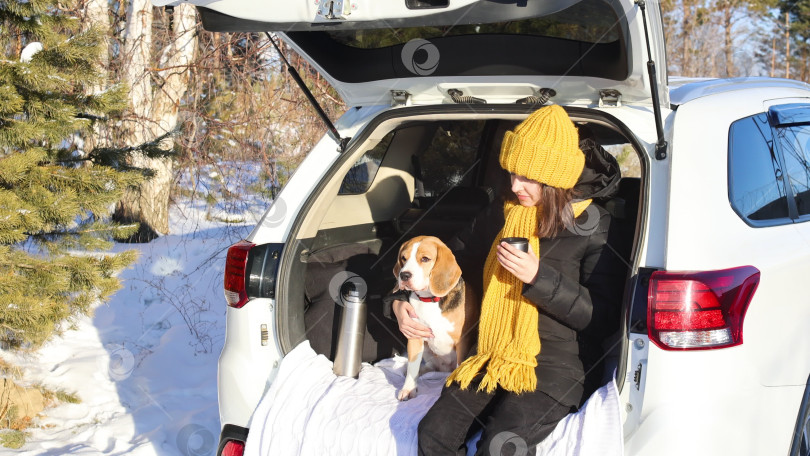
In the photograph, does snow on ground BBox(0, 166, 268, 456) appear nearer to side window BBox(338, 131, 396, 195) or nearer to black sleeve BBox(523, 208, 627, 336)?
side window BBox(338, 131, 396, 195)

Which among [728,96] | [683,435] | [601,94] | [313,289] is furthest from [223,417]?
[728,96]

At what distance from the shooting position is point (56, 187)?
4055mm

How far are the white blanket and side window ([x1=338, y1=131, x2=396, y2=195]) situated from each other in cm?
117

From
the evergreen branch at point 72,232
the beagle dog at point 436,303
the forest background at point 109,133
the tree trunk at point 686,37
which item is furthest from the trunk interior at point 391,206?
the tree trunk at point 686,37

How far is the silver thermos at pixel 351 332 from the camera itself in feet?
10.4

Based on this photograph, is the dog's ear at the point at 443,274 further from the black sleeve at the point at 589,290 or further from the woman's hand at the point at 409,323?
the black sleeve at the point at 589,290

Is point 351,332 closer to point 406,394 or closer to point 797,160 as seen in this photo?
point 406,394

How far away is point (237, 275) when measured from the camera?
2967mm

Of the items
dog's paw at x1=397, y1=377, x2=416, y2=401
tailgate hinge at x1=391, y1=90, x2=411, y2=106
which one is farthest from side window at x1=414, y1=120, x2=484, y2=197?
dog's paw at x1=397, y1=377, x2=416, y2=401

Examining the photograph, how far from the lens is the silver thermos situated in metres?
3.18

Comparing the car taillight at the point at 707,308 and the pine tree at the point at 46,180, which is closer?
the car taillight at the point at 707,308

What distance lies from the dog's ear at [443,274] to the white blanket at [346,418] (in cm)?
45

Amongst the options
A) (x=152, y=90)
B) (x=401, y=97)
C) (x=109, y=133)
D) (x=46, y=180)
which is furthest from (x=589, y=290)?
(x=152, y=90)

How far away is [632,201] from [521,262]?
1100 mm
